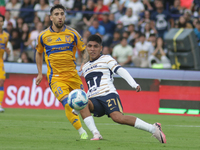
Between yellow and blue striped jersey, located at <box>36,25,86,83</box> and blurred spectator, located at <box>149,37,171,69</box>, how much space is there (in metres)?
7.45

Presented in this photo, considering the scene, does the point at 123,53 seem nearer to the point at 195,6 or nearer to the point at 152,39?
the point at 152,39

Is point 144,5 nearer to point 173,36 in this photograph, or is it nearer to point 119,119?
point 173,36

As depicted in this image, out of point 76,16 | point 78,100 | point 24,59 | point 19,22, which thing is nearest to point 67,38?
point 78,100

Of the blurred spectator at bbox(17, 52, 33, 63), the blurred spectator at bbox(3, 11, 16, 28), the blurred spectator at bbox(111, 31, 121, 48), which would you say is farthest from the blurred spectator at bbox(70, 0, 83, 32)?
the blurred spectator at bbox(3, 11, 16, 28)

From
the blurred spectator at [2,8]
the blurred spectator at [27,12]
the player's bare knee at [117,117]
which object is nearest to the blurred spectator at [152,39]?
the blurred spectator at [27,12]

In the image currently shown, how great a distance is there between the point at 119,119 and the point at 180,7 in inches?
495

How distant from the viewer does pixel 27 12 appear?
19.0m

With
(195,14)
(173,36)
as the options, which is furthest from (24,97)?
(195,14)

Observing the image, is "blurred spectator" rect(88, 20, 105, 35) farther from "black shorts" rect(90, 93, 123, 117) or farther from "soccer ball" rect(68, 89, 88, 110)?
"soccer ball" rect(68, 89, 88, 110)

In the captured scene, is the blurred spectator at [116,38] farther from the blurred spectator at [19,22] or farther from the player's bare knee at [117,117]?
the player's bare knee at [117,117]

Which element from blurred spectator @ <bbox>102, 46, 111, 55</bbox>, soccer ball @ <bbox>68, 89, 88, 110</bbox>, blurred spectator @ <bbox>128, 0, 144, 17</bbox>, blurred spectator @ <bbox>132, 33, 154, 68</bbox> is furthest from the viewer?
blurred spectator @ <bbox>128, 0, 144, 17</bbox>

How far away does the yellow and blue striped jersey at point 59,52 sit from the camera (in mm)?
7309

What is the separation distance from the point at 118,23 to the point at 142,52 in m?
2.38

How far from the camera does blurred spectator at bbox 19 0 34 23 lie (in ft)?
62.0
